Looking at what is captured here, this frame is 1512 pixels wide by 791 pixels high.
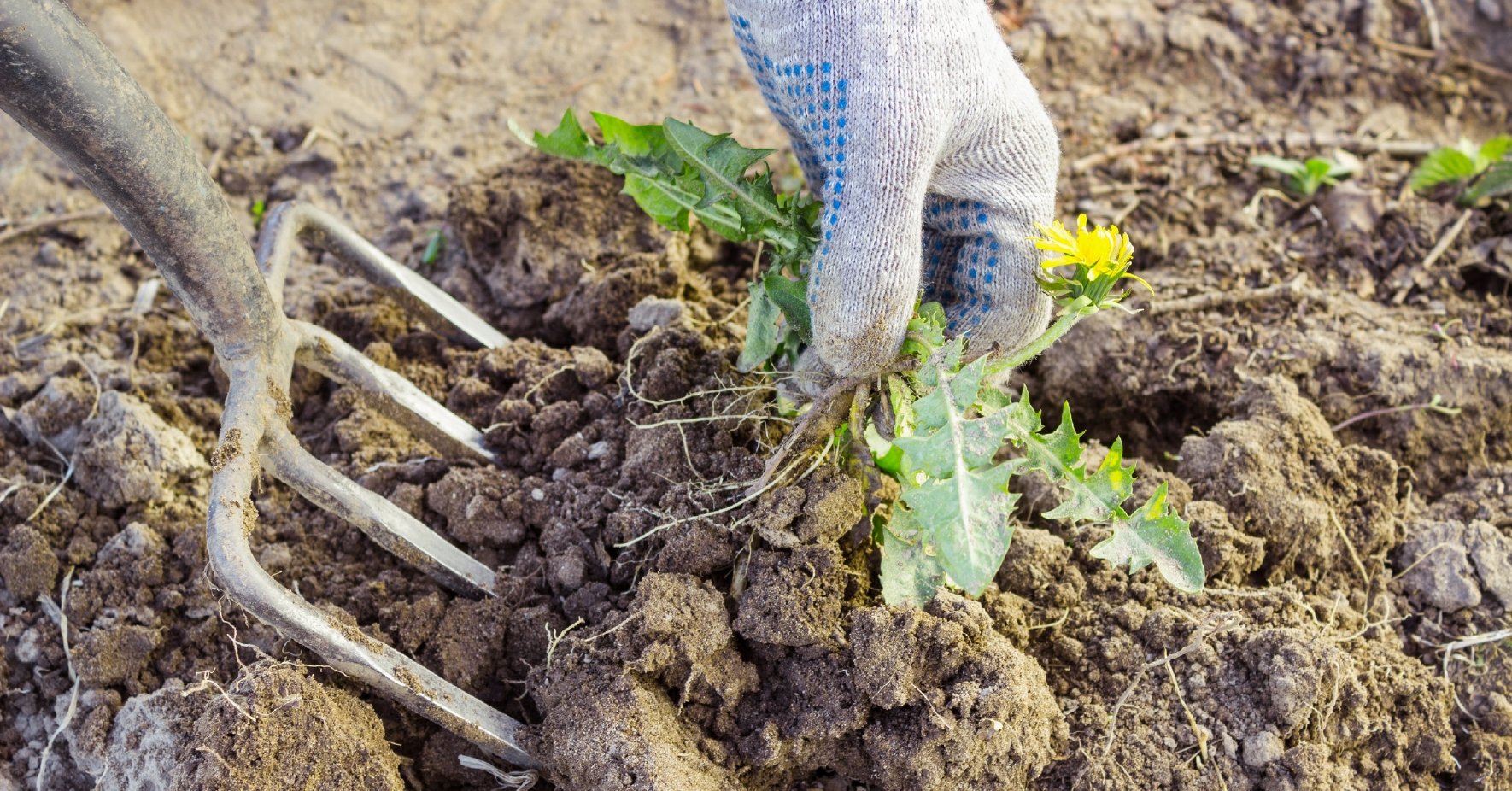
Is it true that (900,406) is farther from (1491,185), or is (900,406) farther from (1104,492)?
(1491,185)

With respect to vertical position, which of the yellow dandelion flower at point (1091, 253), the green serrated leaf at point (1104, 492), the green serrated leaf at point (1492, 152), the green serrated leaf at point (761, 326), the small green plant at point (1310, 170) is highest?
the yellow dandelion flower at point (1091, 253)

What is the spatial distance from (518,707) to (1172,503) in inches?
56.6

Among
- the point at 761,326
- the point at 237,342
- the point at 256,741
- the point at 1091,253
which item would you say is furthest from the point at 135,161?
the point at 1091,253

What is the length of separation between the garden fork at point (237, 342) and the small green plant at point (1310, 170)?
2.47 m

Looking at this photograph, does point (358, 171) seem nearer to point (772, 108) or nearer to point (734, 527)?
point (772, 108)

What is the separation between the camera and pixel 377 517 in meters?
2.11

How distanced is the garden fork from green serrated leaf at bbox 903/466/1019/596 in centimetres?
88

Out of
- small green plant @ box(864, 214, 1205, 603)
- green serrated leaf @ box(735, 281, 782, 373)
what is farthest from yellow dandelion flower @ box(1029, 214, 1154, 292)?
green serrated leaf @ box(735, 281, 782, 373)

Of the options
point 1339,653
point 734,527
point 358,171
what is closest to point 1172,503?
point 1339,653

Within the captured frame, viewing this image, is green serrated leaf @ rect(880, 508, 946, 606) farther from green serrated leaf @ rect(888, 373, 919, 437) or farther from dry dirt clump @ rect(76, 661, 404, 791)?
dry dirt clump @ rect(76, 661, 404, 791)

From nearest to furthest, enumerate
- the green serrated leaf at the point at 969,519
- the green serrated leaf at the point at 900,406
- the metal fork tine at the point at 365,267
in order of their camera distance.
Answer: the green serrated leaf at the point at 969,519
the green serrated leaf at the point at 900,406
the metal fork tine at the point at 365,267

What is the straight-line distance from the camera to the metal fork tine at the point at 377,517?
6.85 ft

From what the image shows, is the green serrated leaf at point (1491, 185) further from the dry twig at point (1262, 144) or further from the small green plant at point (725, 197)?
the small green plant at point (725, 197)

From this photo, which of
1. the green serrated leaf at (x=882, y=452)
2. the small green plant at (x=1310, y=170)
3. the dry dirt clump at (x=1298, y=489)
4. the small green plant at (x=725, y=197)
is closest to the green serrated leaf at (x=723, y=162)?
the small green plant at (x=725, y=197)
